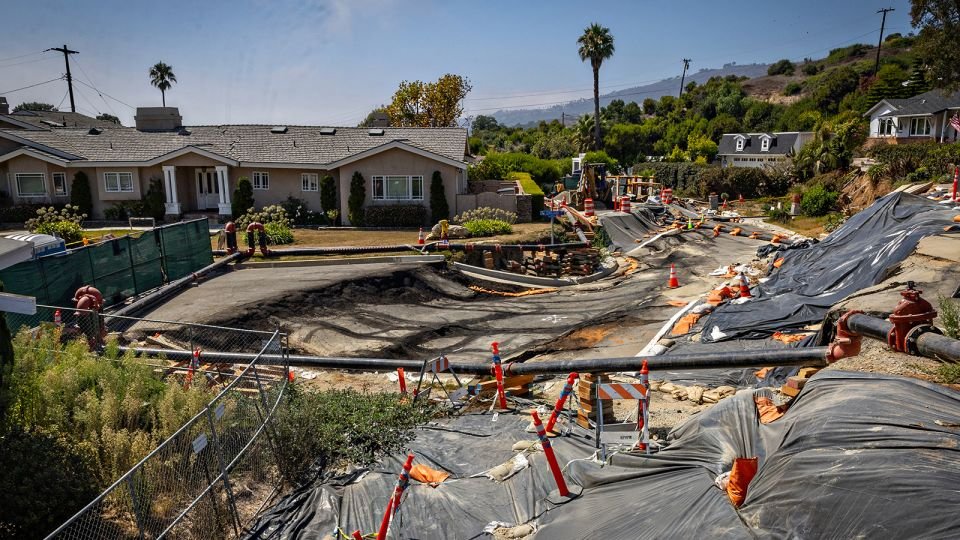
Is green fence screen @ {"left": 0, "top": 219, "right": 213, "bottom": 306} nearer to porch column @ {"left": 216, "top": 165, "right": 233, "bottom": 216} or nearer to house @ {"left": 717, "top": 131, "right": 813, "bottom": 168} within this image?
porch column @ {"left": 216, "top": 165, "right": 233, "bottom": 216}

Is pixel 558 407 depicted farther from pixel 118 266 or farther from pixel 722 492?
pixel 118 266

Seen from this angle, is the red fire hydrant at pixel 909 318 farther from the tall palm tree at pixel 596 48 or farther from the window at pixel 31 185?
the tall palm tree at pixel 596 48

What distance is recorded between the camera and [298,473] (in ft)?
30.2

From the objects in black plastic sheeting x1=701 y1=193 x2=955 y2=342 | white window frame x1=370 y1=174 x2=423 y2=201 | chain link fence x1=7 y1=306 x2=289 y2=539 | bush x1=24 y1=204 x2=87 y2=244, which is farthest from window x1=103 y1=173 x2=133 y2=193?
black plastic sheeting x1=701 y1=193 x2=955 y2=342

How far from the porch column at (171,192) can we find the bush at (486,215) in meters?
14.3

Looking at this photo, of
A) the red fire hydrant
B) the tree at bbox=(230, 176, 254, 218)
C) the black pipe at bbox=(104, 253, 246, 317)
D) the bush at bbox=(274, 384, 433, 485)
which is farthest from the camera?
the tree at bbox=(230, 176, 254, 218)

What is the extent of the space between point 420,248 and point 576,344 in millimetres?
11203

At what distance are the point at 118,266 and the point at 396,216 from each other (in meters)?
16.1

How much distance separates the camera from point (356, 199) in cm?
3397

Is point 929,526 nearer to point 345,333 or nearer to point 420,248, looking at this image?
point 345,333

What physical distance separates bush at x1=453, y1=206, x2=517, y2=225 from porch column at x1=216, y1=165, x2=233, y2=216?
11.6 metres

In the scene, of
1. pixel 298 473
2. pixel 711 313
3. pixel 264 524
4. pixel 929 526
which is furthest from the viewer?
pixel 711 313

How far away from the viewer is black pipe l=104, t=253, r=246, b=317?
18.2 meters

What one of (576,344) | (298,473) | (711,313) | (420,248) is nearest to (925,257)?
(711,313)
